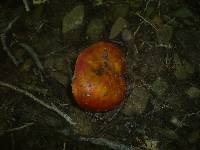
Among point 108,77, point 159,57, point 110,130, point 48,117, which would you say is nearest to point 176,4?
point 159,57

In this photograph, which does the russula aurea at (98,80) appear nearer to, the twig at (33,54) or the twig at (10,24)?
the twig at (33,54)

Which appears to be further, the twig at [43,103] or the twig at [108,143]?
the twig at [43,103]

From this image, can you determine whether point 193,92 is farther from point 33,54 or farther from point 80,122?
point 33,54

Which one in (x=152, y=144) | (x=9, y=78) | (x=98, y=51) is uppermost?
(x=98, y=51)

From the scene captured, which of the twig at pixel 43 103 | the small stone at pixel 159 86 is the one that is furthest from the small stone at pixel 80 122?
the small stone at pixel 159 86

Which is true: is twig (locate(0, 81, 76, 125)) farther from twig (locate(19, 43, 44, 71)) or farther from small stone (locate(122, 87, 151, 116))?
small stone (locate(122, 87, 151, 116))

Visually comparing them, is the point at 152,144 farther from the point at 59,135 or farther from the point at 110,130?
the point at 59,135
